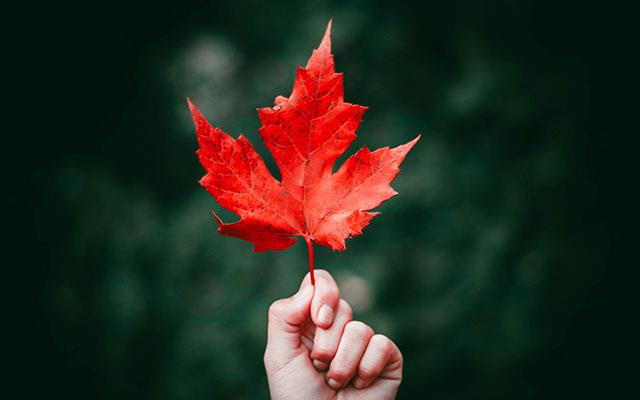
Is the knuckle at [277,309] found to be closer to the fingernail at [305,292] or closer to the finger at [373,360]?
the fingernail at [305,292]

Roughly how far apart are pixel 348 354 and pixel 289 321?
0.18 meters

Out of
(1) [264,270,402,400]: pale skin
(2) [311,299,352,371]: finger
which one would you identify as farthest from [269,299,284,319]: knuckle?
(2) [311,299,352,371]: finger

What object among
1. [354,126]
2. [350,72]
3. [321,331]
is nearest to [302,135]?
[354,126]

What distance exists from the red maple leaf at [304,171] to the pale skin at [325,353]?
240 mm

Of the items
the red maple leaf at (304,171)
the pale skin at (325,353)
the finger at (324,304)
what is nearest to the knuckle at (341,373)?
the pale skin at (325,353)

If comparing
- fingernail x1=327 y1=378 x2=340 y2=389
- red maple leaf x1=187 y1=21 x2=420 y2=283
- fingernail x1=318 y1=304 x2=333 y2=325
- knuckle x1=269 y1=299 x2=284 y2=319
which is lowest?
fingernail x1=327 y1=378 x2=340 y2=389

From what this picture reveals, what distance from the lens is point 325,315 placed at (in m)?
1.04

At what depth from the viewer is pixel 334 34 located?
244 centimetres

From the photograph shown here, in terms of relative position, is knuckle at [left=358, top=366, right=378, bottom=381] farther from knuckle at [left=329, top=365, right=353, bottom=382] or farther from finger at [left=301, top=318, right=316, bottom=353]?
finger at [left=301, top=318, right=316, bottom=353]

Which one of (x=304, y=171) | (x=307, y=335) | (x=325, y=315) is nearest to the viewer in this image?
(x=304, y=171)

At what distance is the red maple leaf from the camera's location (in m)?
0.82

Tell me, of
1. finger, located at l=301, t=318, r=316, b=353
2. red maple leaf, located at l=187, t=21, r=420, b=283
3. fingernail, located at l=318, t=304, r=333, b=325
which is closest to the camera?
red maple leaf, located at l=187, t=21, r=420, b=283

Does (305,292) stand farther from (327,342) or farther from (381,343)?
(381,343)

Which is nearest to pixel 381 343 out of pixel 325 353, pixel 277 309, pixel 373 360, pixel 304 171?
pixel 373 360
